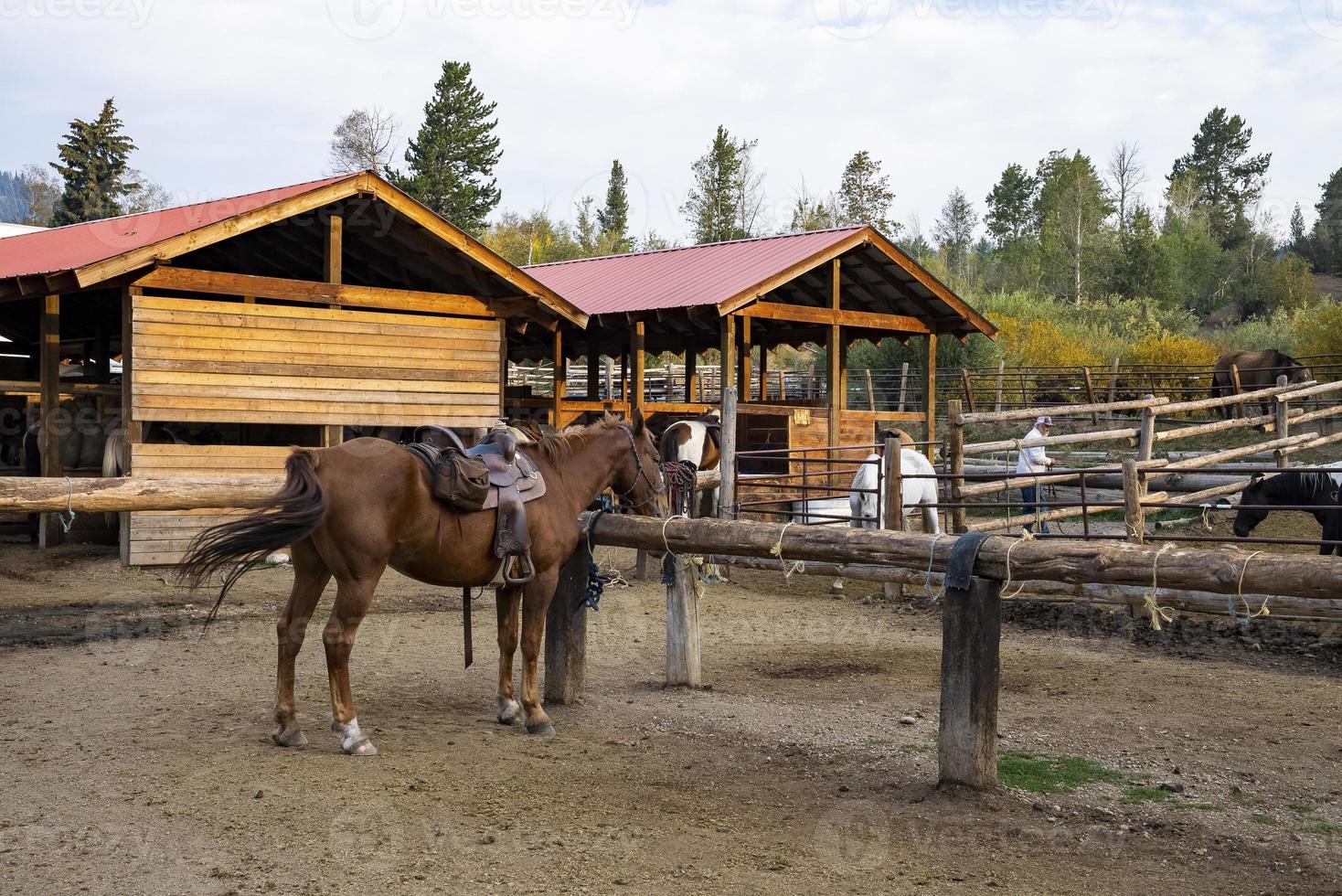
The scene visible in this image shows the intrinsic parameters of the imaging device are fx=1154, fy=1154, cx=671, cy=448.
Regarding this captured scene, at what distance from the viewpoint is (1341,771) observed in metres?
5.83

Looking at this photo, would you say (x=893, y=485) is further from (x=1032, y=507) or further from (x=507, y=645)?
(x=507, y=645)

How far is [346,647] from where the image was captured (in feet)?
19.3

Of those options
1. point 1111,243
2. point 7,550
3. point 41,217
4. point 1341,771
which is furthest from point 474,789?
point 41,217

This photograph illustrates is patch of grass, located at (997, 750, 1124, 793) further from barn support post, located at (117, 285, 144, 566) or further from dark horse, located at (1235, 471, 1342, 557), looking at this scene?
barn support post, located at (117, 285, 144, 566)

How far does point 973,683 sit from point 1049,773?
0.85 m

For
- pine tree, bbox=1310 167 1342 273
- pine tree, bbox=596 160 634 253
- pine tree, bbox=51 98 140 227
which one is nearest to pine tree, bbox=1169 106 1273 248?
pine tree, bbox=1310 167 1342 273

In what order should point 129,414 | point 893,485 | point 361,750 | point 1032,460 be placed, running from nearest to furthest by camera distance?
1. point 361,750
2. point 893,485
3. point 129,414
4. point 1032,460

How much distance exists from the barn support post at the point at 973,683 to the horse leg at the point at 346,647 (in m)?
2.85

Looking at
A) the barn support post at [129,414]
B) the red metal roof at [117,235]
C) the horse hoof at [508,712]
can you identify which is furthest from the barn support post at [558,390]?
the horse hoof at [508,712]

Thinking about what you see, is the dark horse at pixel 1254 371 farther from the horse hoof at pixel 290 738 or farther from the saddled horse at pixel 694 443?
the horse hoof at pixel 290 738

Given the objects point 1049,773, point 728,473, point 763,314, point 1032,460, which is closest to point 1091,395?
point 763,314

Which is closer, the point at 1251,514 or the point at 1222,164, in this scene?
the point at 1251,514

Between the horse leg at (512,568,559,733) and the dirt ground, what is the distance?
0.12 metres

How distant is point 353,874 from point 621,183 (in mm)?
77671
